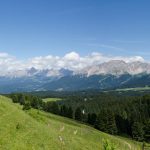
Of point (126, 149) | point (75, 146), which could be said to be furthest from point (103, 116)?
point (75, 146)

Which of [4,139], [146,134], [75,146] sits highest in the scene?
[4,139]

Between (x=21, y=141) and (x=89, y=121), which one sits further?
(x=89, y=121)

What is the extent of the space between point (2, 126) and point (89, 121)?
13929 centimetres

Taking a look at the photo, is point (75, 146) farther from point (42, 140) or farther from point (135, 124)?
point (135, 124)

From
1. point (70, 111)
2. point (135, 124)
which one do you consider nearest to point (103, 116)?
point (135, 124)

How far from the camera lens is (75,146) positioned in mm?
58875

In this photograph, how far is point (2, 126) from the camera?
157 ft

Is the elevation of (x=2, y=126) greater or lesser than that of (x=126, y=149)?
greater

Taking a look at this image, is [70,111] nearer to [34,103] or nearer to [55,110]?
[55,110]

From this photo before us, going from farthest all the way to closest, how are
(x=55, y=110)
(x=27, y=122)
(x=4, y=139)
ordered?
1. (x=55, y=110)
2. (x=27, y=122)
3. (x=4, y=139)

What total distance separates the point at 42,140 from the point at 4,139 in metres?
7.57

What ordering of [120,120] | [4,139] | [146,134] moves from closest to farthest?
[4,139] → [146,134] → [120,120]

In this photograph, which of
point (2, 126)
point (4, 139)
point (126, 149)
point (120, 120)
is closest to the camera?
point (4, 139)

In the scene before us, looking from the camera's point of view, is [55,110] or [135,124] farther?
[55,110]
